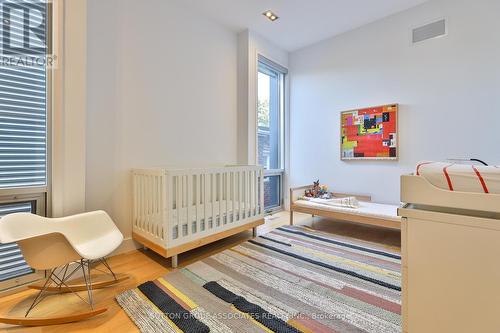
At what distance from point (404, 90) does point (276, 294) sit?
295cm

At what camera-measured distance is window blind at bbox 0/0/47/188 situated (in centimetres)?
170

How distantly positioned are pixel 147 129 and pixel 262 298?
1.99 metres

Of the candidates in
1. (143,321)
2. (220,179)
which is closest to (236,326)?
(143,321)

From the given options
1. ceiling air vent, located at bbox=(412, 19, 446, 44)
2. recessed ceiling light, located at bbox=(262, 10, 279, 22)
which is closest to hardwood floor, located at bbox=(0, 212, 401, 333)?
ceiling air vent, located at bbox=(412, 19, 446, 44)

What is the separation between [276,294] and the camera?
1.63m

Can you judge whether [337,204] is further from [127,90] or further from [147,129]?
[127,90]

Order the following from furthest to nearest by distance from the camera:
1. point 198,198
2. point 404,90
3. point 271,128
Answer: point 271,128
point 404,90
point 198,198

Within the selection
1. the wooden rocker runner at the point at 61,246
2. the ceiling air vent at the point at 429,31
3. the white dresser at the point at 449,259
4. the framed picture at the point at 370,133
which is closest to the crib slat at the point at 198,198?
the wooden rocker runner at the point at 61,246

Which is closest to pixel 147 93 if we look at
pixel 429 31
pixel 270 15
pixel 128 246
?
pixel 128 246

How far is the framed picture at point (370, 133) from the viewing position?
309 cm

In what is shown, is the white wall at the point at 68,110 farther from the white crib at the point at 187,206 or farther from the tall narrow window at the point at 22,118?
the white crib at the point at 187,206

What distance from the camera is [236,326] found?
133cm

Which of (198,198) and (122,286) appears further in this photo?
(198,198)

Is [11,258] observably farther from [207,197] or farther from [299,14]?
[299,14]
